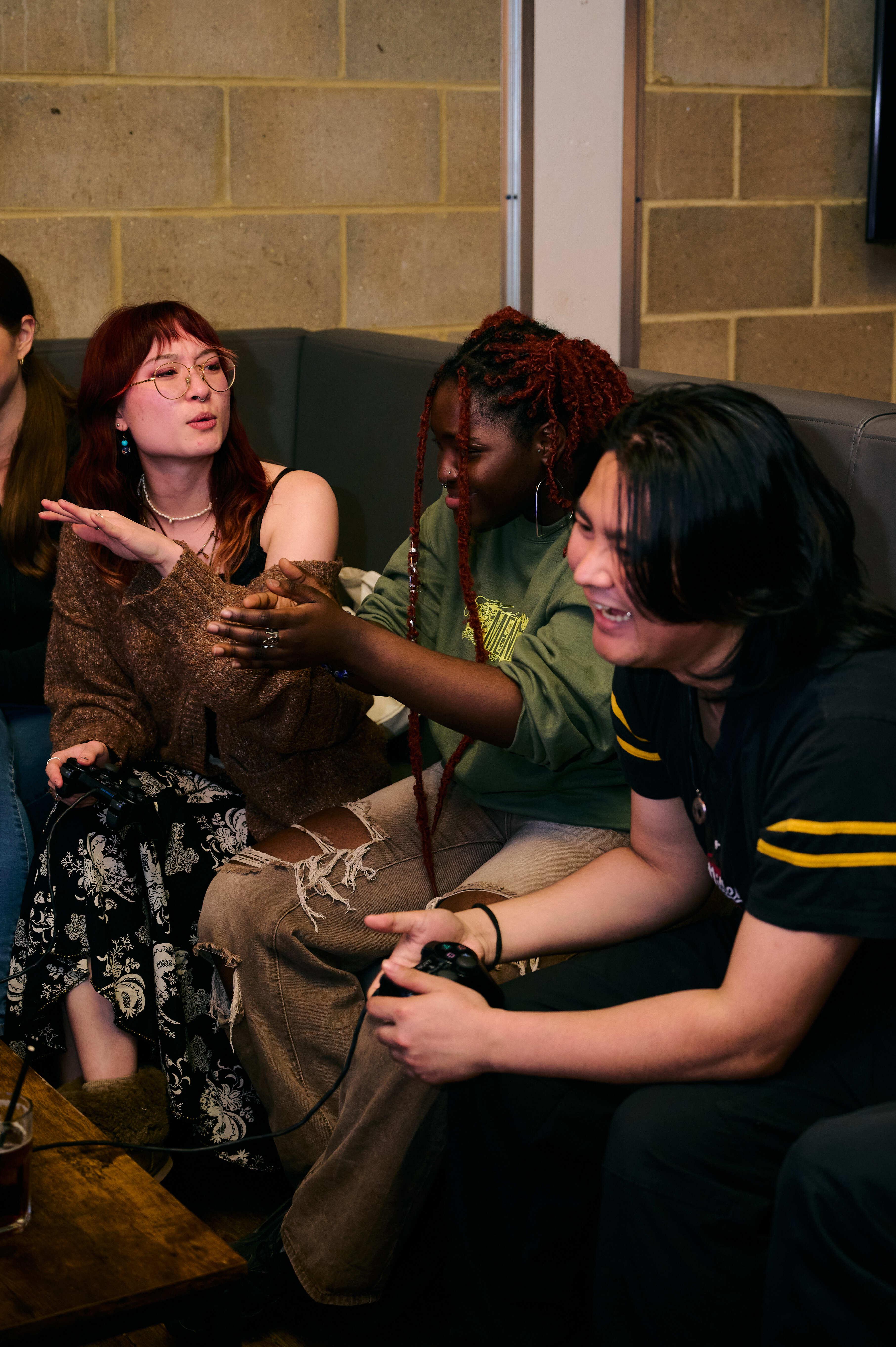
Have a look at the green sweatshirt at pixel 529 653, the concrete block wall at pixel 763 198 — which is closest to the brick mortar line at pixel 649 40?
the concrete block wall at pixel 763 198

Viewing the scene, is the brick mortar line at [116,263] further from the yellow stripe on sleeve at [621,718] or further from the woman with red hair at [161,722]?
the yellow stripe on sleeve at [621,718]

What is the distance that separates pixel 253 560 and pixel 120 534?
22 centimetres

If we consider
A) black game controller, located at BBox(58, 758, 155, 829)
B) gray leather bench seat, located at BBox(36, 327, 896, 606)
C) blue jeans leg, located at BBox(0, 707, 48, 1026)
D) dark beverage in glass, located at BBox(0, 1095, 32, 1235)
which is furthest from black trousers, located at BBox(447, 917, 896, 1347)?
blue jeans leg, located at BBox(0, 707, 48, 1026)

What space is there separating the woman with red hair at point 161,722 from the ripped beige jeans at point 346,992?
0.10m

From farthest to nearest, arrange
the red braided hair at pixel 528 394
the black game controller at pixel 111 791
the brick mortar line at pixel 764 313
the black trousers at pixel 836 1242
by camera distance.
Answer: the brick mortar line at pixel 764 313 → the black game controller at pixel 111 791 → the red braided hair at pixel 528 394 → the black trousers at pixel 836 1242

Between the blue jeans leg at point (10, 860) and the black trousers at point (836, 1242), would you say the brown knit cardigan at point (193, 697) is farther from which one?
the black trousers at point (836, 1242)

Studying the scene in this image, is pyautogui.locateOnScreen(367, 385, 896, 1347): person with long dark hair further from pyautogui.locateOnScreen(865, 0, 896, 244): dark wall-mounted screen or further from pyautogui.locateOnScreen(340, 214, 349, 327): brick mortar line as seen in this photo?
pyautogui.locateOnScreen(865, 0, 896, 244): dark wall-mounted screen

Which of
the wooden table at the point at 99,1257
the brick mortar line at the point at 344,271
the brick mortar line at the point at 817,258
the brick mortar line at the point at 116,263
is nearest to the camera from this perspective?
the wooden table at the point at 99,1257

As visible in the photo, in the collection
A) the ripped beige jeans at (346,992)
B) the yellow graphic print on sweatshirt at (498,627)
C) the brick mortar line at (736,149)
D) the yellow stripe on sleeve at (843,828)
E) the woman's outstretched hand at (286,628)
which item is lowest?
the ripped beige jeans at (346,992)

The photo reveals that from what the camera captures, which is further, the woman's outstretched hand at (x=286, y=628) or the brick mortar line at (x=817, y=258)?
the brick mortar line at (x=817, y=258)

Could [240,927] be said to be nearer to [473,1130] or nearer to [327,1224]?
[327,1224]

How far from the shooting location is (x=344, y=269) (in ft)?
10.2

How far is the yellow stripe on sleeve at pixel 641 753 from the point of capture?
50.2 inches

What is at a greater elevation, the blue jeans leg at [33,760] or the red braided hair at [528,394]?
the red braided hair at [528,394]
